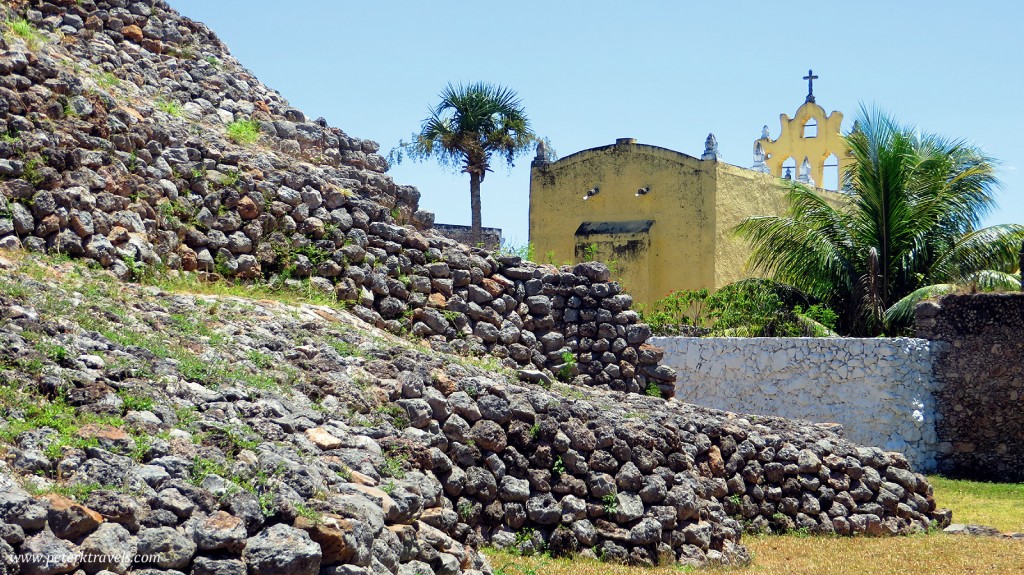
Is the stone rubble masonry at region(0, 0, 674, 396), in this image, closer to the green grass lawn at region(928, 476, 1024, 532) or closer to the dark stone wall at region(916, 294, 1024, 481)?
the green grass lawn at region(928, 476, 1024, 532)

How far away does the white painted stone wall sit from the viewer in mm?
13609

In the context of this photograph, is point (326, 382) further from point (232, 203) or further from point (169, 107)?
point (169, 107)

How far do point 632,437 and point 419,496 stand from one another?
2.25m

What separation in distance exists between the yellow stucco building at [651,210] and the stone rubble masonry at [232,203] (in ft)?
31.4

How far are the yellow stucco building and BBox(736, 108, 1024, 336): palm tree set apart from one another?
328 centimetres

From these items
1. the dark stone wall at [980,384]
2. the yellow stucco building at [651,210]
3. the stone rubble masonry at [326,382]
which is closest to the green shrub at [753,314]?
the dark stone wall at [980,384]

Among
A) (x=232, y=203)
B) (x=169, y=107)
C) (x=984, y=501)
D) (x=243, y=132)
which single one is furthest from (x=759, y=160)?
(x=232, y=203)

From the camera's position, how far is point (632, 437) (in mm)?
7492

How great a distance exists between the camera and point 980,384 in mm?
13367

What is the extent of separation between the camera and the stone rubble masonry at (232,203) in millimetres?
8477

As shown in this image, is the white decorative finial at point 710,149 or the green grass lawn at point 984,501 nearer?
the green grass lawn at point 984,501

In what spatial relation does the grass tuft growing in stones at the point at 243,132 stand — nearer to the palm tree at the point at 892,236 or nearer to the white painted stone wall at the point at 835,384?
the white painted stone wall at the point at 835,384

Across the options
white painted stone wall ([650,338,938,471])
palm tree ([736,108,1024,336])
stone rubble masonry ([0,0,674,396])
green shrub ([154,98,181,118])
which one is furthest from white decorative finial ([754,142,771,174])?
green shrub ([154,98,181,118])

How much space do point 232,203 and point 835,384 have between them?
27.3 ft
